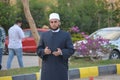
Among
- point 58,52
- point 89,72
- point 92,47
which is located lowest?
point 89,72

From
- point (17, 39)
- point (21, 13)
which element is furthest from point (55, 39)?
point (21, 13)

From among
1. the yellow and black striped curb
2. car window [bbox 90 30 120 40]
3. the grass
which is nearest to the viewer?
the yellow and black striped curb

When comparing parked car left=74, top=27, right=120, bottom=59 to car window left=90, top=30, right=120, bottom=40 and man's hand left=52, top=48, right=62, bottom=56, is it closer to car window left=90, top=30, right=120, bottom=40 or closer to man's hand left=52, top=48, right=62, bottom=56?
car window left=90, top=30, right=120, bottom=40

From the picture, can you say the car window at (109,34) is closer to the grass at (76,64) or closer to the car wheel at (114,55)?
the car wheel at (114,55)

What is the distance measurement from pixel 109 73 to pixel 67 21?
49.8 feet

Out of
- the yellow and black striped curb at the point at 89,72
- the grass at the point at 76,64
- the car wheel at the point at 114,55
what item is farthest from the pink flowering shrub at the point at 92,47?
the car wheel at the point at 114,55

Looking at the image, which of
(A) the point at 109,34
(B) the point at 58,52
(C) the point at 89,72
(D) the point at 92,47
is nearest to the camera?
(B) the point at 58,52

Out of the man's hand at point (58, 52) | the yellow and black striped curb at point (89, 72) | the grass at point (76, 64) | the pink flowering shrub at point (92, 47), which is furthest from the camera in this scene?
the pink flowering shrub at point (92, 47)

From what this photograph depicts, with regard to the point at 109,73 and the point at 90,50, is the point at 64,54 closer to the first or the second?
the point at 109,73

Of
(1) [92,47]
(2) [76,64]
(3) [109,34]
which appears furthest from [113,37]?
(2) [76,64]

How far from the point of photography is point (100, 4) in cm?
3134

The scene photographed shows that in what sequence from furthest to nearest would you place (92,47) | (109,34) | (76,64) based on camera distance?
1. (109,34)
2. (92,47)
3. (76,64)

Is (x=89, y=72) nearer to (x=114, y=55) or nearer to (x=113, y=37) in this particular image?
(x=114, y=55)

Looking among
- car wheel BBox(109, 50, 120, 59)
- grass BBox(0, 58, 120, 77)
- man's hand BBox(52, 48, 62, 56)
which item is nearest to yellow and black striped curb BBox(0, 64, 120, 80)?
grass BBox(0, 58, 120, 77)
